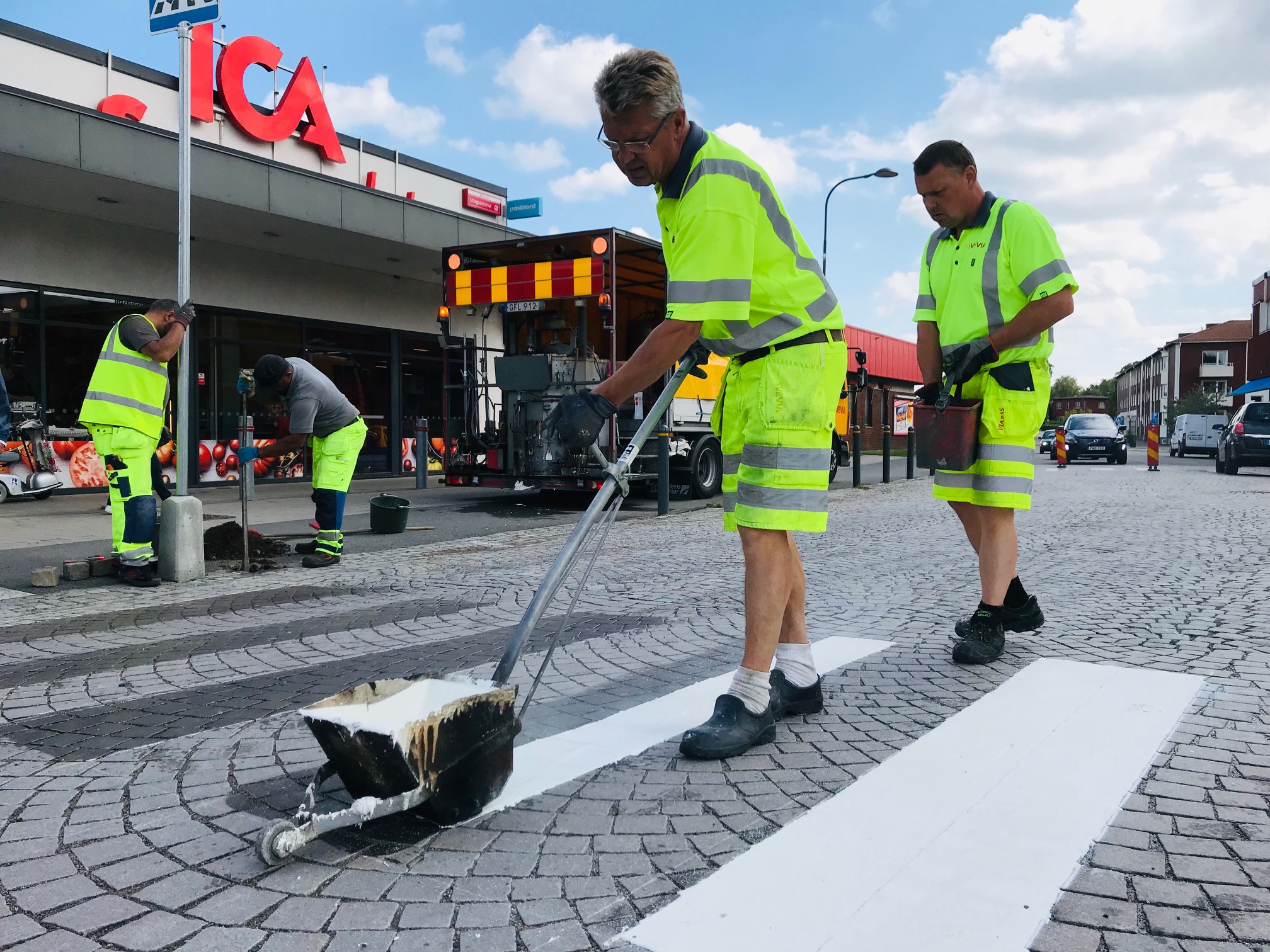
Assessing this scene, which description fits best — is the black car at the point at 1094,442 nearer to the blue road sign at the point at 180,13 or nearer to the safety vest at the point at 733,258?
the blue road sign at the point at 180,13

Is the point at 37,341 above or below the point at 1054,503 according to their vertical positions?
above

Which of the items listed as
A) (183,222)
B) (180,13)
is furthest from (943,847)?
(180,13)

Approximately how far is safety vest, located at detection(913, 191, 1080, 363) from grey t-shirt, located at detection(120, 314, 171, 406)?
5.17m

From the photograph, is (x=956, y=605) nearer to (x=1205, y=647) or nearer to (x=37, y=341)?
(x=1205, y=647)

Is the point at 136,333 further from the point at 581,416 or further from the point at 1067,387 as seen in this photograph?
the point at 1067,387

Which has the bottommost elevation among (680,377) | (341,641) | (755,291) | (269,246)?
(341,641)

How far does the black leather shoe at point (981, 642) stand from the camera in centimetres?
391

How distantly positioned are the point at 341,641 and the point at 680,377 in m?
2.56

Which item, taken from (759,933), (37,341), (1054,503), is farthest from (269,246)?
(759,933)

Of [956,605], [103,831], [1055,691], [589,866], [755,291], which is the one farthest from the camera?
[956,605]

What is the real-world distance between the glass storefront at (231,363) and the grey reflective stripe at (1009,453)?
11838 mm

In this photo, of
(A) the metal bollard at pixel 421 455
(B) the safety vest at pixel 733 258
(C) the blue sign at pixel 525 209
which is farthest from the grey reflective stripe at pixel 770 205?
(C) the blue sign at pixel 525 209

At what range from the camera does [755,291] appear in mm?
2855

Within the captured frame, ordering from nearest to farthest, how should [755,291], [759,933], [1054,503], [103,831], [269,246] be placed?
[759,933] < [103,831] < [755,291] < [1054,503] < [269,246]
